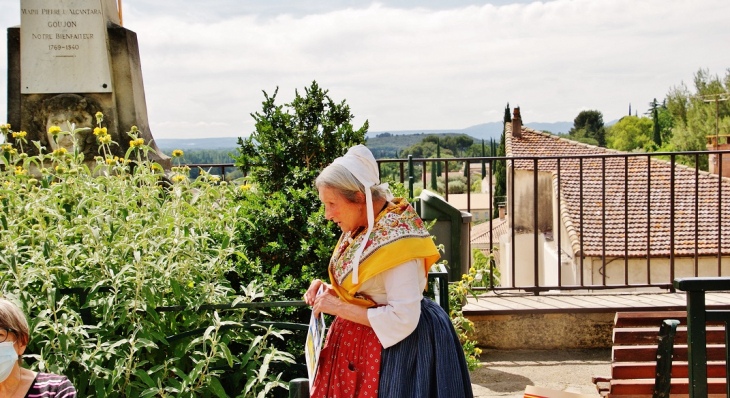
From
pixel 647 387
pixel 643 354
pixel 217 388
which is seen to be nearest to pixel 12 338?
pixel 217 388

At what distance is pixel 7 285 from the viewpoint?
104 inches

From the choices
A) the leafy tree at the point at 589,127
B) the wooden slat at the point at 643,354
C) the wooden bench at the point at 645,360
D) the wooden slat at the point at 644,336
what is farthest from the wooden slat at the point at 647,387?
the leafy tree at the point at 589,127

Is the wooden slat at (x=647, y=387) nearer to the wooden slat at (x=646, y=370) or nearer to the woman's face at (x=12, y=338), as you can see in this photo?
the wooden slat at (x=646, y=370)

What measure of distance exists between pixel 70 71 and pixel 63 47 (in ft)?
0.65

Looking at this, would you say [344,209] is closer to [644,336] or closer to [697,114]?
[644,336]

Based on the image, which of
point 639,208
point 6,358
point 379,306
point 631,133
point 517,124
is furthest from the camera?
point 631,133

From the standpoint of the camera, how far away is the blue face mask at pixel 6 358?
1.98 metres

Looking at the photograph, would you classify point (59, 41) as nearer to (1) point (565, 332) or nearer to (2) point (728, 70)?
(1) point (565, 332)

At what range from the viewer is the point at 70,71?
5520 mm

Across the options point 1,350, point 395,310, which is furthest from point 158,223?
point 395,310

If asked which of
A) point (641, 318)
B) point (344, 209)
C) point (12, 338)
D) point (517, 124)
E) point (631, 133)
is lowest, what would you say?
point (641, 318)

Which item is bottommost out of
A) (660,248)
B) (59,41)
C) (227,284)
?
(660,248)

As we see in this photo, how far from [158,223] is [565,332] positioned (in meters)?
3.64

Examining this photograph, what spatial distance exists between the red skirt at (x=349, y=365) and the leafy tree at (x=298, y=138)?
52.3 inches
